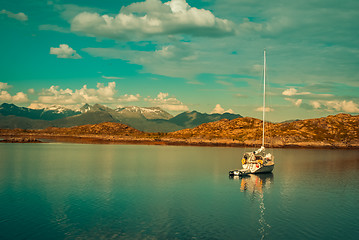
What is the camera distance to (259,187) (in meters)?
59.9

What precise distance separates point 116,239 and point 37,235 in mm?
7848

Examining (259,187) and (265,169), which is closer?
(259,187)

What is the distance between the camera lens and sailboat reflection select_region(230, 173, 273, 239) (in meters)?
33.7

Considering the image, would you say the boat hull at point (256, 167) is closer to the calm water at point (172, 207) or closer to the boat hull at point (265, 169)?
the boat hull at point (265, 169)

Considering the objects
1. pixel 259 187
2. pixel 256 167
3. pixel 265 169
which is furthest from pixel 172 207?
pixel 265 169

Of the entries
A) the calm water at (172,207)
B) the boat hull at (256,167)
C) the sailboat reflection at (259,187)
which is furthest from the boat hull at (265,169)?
the calm water at (172,207)

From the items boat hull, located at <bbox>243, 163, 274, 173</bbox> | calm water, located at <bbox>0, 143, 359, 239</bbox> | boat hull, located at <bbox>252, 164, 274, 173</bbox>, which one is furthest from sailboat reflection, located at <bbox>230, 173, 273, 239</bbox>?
boat hull, located at <bbox>243, 163, 274, 173</bbox>

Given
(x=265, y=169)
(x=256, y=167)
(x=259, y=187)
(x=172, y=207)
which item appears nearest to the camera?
(x=172, y=207)

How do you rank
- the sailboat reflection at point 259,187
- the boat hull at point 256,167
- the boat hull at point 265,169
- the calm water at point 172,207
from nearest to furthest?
the calm water at point 172,207 < the sailboat reflection at point 259,187 < the boat hull at point 256,167 < the boat hull at point 265,169

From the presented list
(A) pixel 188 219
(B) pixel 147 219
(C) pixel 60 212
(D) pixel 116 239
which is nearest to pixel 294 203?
(A) pixel 188 219

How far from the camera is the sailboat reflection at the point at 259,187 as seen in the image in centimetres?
3374

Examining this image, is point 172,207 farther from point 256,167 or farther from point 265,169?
point 265,169

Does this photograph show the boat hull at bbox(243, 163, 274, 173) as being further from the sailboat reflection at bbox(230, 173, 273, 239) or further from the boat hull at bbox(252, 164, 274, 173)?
the sailboat reflection at bbox(230, 173, 273, 239)

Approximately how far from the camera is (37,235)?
2902cm
